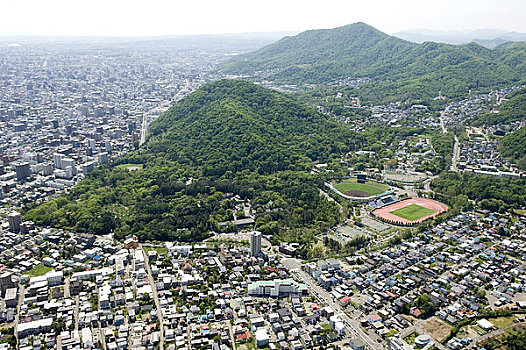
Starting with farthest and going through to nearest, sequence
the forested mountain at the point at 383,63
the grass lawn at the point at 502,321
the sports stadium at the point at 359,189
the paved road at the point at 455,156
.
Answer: the forested mountain at the point at 383,63
the paved road at the point at 455,156
the sports stadium at the point at 359,189
the grass lawn at the point at 502,321

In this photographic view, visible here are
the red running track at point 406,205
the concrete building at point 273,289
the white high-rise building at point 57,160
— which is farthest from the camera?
the white high-rise building at point 57,160

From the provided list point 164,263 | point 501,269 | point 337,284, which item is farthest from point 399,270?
point 164,263

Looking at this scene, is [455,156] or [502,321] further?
[455,156]

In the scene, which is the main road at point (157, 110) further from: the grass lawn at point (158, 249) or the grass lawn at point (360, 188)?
the grass lawn at point (158, 249)

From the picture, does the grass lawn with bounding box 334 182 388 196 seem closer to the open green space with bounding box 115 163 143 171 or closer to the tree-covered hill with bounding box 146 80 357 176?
the tree-covered hill with bounding box 146 80 357 176

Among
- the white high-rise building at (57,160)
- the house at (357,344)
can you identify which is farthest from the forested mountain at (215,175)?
the house at (357,344)

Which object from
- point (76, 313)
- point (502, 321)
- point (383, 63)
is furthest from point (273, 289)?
point (383, 63)

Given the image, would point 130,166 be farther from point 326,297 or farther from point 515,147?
point 515,147
